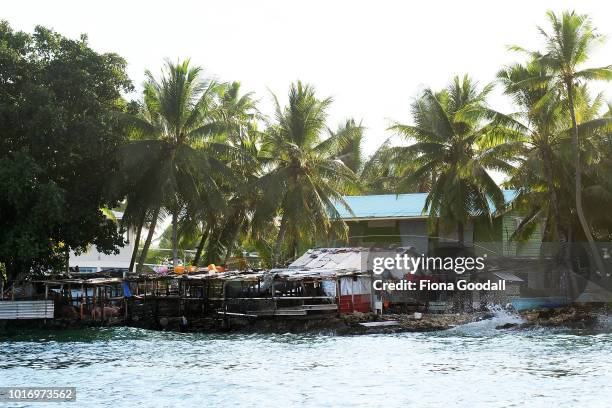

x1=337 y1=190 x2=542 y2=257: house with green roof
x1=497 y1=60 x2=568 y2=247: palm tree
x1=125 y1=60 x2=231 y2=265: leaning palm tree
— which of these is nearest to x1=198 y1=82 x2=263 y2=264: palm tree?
x1=125 y1=60 x2=231 y2=265: leaning palm tree

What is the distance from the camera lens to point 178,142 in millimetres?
42781

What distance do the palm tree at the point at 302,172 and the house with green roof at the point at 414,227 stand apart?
2.07 metres

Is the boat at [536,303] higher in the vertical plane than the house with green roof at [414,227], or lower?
lower

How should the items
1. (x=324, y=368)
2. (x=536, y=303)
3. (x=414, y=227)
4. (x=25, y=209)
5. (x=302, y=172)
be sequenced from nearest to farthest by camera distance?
(x=324, y=368) → (x=25, y=209) → (x=536, y=303) → (x=302, y=172) → (x=414, y=227)

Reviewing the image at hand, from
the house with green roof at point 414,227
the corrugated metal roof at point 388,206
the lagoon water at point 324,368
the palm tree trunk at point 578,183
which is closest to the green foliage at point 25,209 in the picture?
the lagoon water at point 324,368

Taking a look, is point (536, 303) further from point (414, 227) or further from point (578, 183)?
point (414, 227)

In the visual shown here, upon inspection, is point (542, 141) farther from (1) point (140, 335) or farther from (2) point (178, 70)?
(1) point (140, 335)

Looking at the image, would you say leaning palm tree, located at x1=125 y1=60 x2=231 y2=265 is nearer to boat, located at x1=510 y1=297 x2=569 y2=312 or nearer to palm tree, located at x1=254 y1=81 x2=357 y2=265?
palm tree, located at x1=254 y1=81 x2=357 y2=265

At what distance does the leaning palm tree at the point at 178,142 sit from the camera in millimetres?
41531

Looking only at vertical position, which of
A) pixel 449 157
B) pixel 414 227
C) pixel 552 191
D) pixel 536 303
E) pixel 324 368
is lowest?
pixel 324 368

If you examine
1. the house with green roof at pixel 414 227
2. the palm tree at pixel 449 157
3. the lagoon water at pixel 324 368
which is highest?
the palm tree at pixel 449 157

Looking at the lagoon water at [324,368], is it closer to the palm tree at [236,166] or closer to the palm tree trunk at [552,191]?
the palm tree trunk at [552,191]

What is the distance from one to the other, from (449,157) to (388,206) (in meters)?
6.05

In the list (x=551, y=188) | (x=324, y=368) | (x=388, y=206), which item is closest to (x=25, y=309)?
(x=324, y=368)
